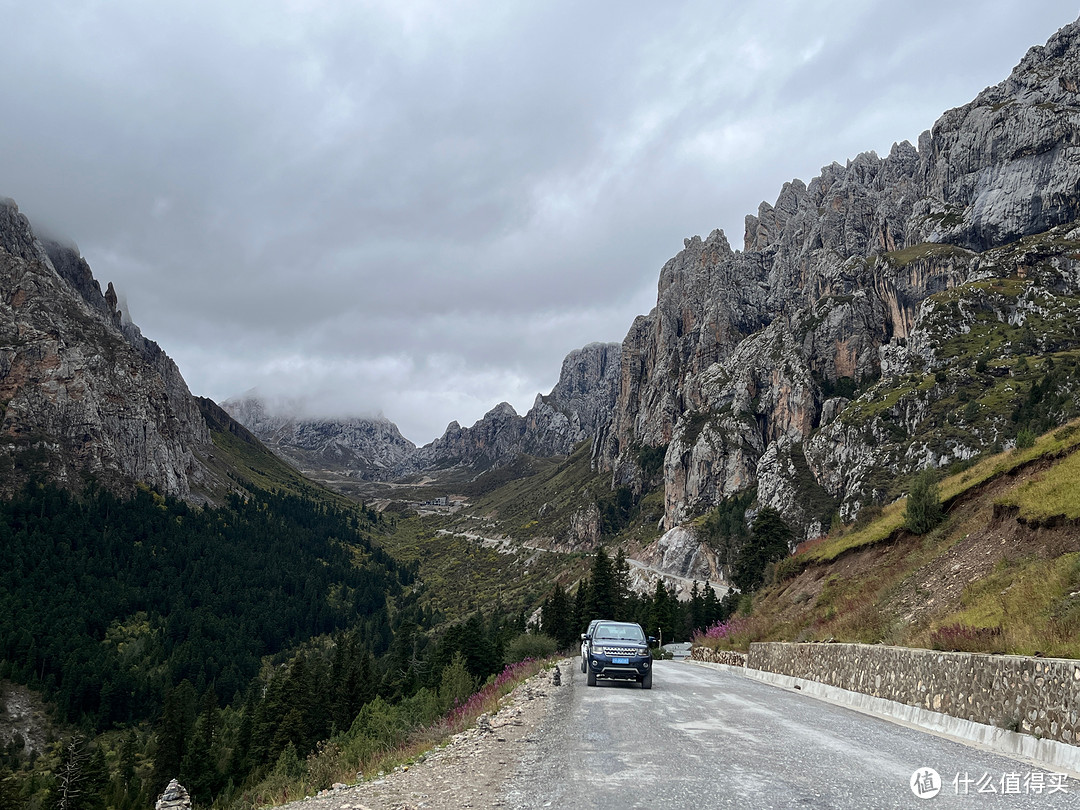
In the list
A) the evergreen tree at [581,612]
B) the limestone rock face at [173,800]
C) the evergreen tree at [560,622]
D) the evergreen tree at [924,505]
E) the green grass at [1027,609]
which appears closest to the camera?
the green grass at [1027,609]

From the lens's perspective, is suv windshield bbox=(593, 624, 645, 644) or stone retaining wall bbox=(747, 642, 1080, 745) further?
suv windshield bbox=(593, 624, 645, 644)

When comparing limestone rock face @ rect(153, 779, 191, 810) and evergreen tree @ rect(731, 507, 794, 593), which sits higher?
evergreen tree @ rect(731, 507, 794, 593)

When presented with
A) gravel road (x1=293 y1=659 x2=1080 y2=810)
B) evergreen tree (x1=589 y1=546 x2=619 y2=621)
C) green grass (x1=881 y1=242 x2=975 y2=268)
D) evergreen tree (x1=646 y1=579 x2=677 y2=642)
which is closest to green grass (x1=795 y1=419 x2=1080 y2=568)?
gravel road (x1=293 y1=659 x2=1080 y2=810)

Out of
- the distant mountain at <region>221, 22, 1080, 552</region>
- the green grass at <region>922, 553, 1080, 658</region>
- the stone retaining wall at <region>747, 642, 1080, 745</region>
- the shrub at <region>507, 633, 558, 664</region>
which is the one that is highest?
the distant mountain at <region>221, 22, 1080, 552</region>

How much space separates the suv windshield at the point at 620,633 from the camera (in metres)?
22.9

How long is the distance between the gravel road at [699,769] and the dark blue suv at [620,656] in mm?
6131

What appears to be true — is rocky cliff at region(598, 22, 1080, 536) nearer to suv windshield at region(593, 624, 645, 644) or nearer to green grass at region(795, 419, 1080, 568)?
green grass at region(795, 419, 1080, 568)

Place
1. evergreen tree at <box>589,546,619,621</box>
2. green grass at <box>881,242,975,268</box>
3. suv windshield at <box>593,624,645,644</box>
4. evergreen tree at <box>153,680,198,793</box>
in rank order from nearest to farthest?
suv windshield at <box>593,624,645,644</box>
evergreen tree at <box>589,546,619,621</box>
evergreen tree at <box>153,680,198,793</box>
green grass at <box>881,242,975,268</box>

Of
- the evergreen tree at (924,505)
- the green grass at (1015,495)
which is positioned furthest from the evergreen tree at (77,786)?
the evergreen tree at (924,505)

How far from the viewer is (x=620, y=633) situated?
23.3 metres

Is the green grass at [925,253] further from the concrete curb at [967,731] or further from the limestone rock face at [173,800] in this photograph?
the limestone rock face at [173,800]

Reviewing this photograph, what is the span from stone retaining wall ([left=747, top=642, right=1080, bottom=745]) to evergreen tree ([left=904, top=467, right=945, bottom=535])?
39.6 feet

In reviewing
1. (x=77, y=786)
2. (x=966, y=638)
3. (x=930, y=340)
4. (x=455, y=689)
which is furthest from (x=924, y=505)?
(x=930, y=340)

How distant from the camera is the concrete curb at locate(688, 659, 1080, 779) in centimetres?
991
